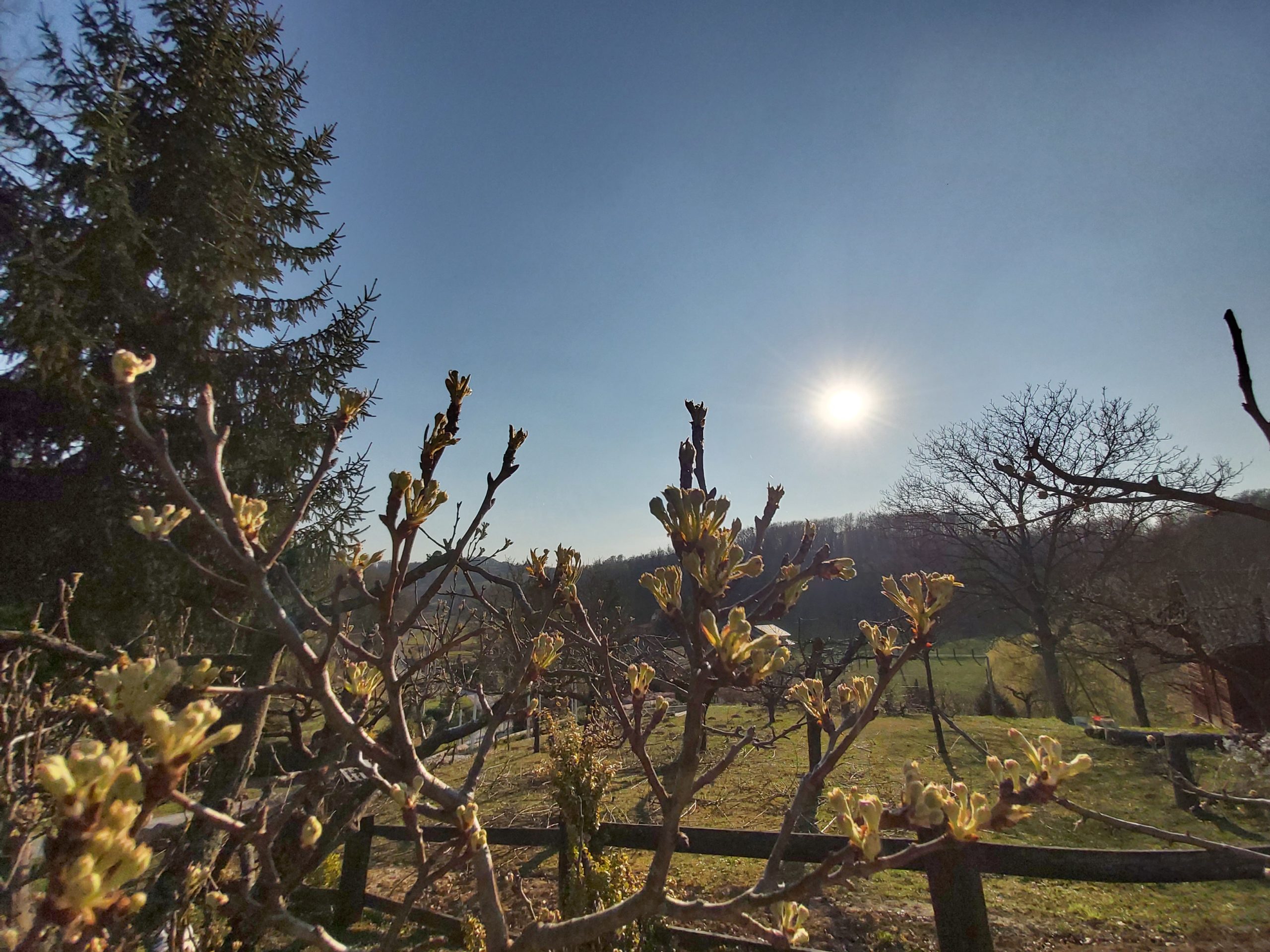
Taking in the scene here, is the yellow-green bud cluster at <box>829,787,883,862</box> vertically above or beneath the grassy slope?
above

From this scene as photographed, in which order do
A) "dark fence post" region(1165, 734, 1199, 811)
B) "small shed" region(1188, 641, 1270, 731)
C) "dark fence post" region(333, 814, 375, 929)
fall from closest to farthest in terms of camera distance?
"small shed" region(1188, 641, 1270, 731)
"dark fence post" region(333, 814, 375, 929)
"dark fence post" region(1165, 734, 1199, 811)

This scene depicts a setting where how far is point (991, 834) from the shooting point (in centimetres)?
596

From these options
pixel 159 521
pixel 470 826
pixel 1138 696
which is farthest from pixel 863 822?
pixel 1138 696

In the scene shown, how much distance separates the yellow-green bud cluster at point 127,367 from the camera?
98cm

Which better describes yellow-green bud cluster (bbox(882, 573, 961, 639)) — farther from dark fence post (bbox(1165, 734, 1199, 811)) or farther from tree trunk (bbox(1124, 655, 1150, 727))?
tree trunk (bbox(1124, 655, 1150, 727))

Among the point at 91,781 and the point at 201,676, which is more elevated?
the point at 201,676

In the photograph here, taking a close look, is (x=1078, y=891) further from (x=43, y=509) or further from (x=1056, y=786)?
(x=43, y=509)

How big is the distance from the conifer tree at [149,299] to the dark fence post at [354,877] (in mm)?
3683

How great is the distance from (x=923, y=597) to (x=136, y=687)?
1.44m

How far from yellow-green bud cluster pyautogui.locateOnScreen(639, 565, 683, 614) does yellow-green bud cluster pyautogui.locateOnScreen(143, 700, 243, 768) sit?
690 mm

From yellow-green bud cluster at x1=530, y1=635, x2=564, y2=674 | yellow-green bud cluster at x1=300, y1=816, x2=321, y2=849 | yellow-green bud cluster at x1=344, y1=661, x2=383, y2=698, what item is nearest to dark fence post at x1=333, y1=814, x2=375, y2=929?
yellow-green bud cluster at x1=344, y1=661, x2=383, y2=698

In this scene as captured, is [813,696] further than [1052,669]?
No

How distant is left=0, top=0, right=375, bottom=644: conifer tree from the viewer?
6652 millimetres

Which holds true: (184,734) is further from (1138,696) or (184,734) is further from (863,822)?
(1138,696)
